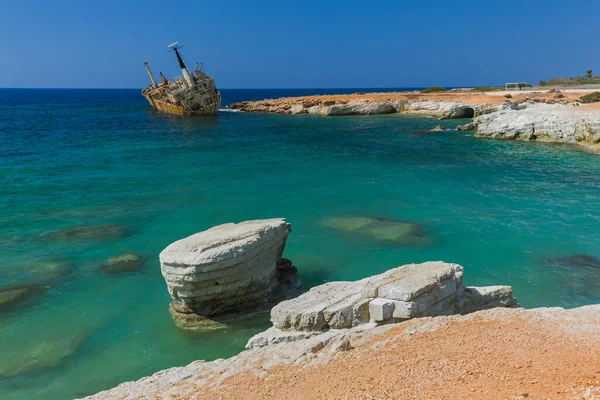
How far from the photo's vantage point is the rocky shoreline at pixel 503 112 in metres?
32.2

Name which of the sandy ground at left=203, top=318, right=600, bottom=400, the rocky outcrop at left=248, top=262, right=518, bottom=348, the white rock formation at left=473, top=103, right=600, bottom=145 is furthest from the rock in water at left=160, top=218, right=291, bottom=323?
the white rock formation at left=473, top=103, right=600, bottom=145

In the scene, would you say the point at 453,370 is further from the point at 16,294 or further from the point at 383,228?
the point at 16,294

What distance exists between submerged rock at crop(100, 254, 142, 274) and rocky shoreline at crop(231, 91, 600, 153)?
29767 mm

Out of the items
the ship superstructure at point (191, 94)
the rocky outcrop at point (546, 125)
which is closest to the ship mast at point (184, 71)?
the ship superstructure at point (191, 94)

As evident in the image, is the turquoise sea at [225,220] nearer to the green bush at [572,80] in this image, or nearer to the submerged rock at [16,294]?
the submerged rock at [16,294]

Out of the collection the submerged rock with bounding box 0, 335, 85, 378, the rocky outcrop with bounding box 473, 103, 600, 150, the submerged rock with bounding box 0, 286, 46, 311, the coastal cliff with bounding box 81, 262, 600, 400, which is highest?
the rocky outcrop with bounding box 473, 103, 600, 150

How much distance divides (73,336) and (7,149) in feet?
106

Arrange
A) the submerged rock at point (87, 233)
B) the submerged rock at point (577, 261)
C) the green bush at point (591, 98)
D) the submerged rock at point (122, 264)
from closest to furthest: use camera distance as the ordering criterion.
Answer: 1. the submerged rock at point (577, 261)
2. the submerged rock at point (122, 264)
3. the submerged rock at point (87, 233)
4. the green bush at point (591, 98)

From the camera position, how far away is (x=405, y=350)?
23.0ft

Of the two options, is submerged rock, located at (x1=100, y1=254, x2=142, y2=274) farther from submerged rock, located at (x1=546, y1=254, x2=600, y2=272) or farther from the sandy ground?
submerged rock, located at (x1=546, y1=254, x2=600, y2=272)

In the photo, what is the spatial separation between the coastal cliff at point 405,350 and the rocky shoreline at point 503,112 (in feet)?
→ 89.2

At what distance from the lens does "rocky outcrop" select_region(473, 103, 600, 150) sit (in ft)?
101

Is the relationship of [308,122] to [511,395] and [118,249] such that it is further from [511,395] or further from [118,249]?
[511,395]

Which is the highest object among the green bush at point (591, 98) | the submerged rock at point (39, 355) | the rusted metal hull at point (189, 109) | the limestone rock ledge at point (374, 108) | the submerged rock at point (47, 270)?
the rusted metal hull at point (189, 109)
